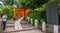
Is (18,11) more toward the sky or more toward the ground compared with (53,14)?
more toward the sky

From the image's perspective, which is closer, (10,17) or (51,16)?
(51,16)

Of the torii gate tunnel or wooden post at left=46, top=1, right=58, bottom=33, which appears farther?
the torii gate tunnel

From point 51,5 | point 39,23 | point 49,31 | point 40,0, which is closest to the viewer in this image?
point 51,5

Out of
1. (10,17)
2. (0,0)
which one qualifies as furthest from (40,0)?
(0,0)

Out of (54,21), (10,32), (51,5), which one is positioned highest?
(51,5)

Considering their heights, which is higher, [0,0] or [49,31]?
[0,0]

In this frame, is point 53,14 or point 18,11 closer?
point 53,14

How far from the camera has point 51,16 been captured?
14.3 meters

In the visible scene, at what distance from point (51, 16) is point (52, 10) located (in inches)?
20.8

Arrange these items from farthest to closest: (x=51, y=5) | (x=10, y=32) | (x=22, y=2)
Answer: (x=22, y=2)
(x=10, y=32)
(x=51, y=5)

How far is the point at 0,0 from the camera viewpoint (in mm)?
43312

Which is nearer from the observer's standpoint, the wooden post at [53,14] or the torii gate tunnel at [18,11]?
the wooden post at [53,14]

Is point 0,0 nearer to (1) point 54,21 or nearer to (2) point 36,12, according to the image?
(2) point 36,12

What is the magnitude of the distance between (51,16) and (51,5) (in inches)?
34.9
